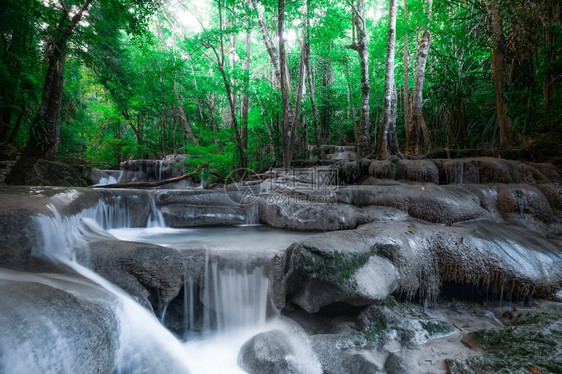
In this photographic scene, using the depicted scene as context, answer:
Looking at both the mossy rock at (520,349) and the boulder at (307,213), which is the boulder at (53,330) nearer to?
the mossy rock at (520,349)

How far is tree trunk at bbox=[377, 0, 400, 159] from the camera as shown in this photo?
26.9ft

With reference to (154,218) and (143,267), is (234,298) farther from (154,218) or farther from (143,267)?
(154,218)

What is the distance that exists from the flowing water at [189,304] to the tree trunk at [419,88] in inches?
300

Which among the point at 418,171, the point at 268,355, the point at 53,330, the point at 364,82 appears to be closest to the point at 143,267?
the point at 53,330

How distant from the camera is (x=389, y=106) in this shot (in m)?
8.65

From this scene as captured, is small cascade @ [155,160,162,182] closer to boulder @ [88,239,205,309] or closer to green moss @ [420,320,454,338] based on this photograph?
boulder @ [88,239,205,309]

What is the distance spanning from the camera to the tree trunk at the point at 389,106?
8188 mm

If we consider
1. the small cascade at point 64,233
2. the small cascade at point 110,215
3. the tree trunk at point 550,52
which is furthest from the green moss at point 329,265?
the tree trunk at point 550,52

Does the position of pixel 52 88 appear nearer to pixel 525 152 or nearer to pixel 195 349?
pixel 195 349

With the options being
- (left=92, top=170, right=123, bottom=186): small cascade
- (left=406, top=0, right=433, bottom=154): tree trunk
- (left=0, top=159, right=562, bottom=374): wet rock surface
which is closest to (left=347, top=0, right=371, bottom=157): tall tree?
(left=406, top=0, right=433, bottom=154): tree trunk

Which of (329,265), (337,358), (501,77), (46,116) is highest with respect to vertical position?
(501,77)

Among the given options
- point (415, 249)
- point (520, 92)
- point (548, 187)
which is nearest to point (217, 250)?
point (415, 249)

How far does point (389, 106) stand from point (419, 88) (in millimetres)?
1692

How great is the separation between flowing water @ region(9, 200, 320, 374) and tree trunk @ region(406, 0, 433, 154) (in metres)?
7.61
